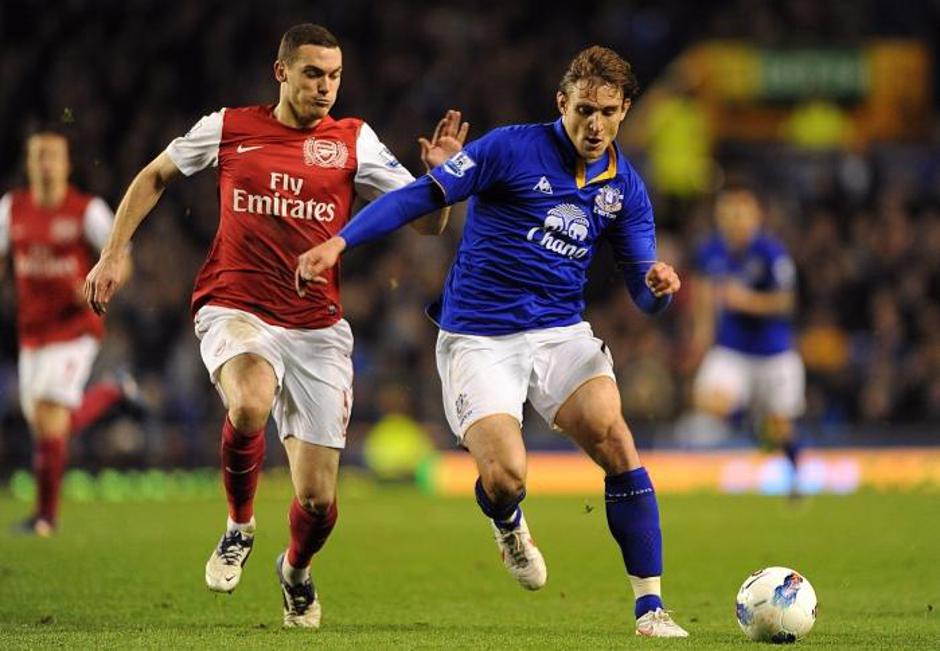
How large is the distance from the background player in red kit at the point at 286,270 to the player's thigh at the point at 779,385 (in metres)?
7.22

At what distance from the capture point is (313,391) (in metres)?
7.68

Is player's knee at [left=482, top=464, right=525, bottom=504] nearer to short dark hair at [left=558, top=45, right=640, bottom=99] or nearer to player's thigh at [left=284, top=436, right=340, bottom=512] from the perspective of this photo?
player's thigh at [left=284, top=436, right=340, bottom=512]

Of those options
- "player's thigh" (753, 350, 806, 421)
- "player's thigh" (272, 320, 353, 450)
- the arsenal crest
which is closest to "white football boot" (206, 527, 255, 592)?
"player's thigh" (272, 320, 353, 450)

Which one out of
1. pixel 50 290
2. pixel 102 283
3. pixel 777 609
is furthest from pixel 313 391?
pixel 50 290

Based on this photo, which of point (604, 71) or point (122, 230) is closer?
point (604, 71)

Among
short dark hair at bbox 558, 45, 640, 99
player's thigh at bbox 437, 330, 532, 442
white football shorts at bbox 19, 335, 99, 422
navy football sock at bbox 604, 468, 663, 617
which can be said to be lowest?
white football shorts at bbox 19, 335, 99, 422

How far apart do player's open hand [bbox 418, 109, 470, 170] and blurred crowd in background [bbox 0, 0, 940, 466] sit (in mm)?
9599

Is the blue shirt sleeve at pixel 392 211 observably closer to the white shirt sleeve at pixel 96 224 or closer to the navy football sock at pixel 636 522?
the navy football sock at pixel 636 522

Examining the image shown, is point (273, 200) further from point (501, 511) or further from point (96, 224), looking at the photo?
point (96, 224)

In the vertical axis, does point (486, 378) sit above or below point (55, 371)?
above

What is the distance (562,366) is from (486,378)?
323 millimetres

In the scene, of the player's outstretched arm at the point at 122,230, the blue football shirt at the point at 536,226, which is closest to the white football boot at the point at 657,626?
the blue football shirt at the point at 536,226

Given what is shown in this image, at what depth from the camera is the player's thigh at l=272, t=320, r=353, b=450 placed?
7645mm

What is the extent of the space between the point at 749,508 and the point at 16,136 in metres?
10.2
